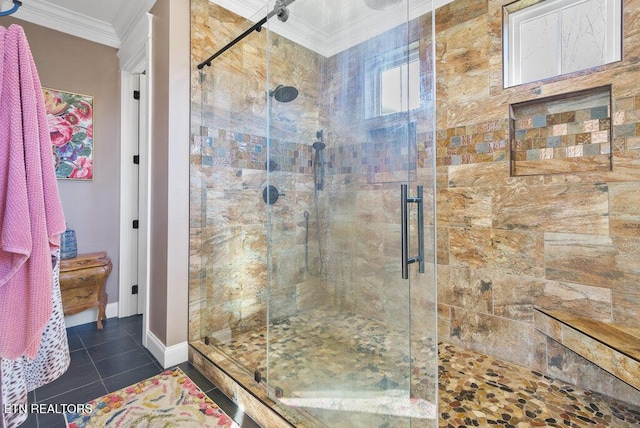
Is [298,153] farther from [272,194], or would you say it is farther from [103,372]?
[103,372]

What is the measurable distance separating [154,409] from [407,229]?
1644mm

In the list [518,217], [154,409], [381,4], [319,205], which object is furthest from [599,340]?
[154,409]

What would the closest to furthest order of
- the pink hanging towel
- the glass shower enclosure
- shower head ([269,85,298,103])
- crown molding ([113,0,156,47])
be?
the pink hanging towel → the glass shower enclosure → shower head ([269,85,298,103]) → crown molding ([113,0,156,47])

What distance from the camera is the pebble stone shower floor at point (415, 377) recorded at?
148cm

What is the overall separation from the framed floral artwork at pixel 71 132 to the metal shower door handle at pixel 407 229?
294 cm

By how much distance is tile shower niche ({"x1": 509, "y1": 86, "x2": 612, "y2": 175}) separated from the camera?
1750 millimetres

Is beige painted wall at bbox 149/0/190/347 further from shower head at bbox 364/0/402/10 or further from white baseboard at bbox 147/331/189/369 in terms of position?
shower head at bbox 364/0/402/10

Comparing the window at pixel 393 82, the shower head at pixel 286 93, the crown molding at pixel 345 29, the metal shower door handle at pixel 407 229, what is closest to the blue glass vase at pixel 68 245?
the shower head at pixel 286 93

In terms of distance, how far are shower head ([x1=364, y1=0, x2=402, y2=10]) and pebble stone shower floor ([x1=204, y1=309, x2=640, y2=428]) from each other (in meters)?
1.68

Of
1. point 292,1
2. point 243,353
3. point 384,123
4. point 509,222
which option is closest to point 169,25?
point 292,1

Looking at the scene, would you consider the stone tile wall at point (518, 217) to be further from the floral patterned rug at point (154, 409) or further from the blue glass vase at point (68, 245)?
the blue glass vase at point (68, 245)

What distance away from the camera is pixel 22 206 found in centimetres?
94

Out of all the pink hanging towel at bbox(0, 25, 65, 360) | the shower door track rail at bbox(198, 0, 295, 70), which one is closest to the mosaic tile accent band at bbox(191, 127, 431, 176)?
the shower door track rail at bbox(198, 0, 295, 70)

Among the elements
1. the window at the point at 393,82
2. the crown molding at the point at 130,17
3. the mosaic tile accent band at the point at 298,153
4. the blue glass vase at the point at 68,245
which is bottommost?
the blue glass vase at the point at 68,245
